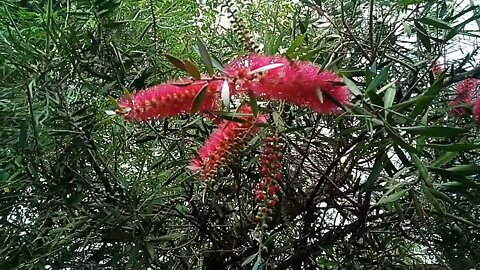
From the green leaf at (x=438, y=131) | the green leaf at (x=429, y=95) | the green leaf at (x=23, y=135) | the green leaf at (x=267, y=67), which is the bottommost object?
the green leaf at (x=438, y=131)

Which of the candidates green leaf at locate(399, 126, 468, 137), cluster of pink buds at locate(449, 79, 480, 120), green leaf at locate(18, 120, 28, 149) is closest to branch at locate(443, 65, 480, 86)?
cluster of pink buds at locate(449, 79, 480, 120)

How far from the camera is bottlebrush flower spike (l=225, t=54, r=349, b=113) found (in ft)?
1.93

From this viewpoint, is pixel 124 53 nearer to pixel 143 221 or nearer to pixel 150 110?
pixel 143 221

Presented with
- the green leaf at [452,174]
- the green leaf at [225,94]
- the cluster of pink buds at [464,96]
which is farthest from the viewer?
the cluster of pink buds at [464,96]

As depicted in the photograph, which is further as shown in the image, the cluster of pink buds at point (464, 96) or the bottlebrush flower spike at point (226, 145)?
the cluster of pink buds at point (464, 96)

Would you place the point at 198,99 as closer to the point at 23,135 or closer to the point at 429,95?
the point at 429,95

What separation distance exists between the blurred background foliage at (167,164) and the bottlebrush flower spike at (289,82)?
221 millimetres

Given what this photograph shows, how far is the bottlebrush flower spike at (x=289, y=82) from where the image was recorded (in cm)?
59

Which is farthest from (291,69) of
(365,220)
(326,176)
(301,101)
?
(365,220)

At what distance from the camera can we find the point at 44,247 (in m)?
0.95

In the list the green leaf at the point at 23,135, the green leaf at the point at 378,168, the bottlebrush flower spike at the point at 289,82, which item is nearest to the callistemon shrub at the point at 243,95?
the bottlebrush flower spike at the point at 289,82

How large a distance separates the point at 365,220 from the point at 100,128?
1.41 ft

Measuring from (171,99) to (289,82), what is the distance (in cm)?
12

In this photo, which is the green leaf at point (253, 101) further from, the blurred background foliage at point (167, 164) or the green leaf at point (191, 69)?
the blurred background foliage at point (167, 164)
